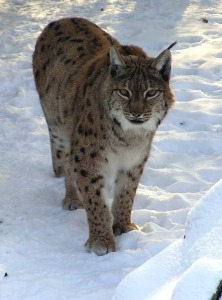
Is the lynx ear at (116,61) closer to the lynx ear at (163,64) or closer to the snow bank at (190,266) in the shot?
the lynx ear at (163,64)

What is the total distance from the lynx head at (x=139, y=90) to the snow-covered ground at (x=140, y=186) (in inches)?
35.1

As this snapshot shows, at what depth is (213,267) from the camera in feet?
10.3

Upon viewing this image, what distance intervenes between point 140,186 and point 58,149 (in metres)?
0.82

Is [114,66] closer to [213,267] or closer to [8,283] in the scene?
[8,283]

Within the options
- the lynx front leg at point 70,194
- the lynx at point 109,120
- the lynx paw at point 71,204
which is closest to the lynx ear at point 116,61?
the lynx at point 109,120

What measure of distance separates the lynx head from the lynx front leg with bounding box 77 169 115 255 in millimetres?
497

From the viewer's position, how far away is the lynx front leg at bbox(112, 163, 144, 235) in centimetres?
590

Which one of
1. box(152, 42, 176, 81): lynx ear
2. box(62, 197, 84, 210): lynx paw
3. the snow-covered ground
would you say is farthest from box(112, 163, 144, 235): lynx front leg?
box(152, 42, 176, 81): lynx ear

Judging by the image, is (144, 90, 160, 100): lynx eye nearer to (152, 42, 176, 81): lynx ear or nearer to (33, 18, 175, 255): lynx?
(33, 18, 175, 255): lynx

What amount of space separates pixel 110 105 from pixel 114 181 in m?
0.78

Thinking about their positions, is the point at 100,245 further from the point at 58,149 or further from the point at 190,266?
the point at 190,266

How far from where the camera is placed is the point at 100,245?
5.53m

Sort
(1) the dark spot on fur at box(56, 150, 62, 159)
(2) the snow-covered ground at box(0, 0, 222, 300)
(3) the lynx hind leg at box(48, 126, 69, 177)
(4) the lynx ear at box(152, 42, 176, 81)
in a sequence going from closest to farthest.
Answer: (2) the snow-covered ground at box(0, 0, 222, 300), (4) the lynx ear at box(152, 42, 176, 81), (3) the lynx hind leg at box(48, 126, 69, 177), (1) the dark spot on fur at box(56, 150, 62, 159)

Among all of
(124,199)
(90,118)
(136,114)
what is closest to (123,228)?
(124,199)
